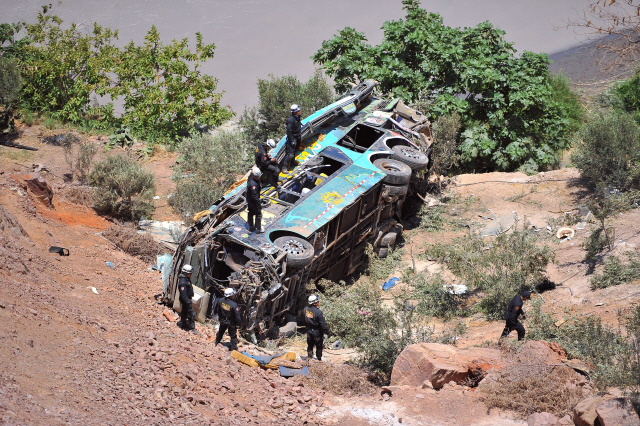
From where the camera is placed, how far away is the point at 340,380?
910 cm

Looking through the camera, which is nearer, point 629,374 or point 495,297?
point 629,374

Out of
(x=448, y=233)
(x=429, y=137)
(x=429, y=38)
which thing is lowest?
(x=448, y=233)

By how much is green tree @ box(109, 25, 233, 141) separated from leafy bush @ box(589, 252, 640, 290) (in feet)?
43.1

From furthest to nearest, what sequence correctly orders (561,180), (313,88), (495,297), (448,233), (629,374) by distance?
(313,88)
(561,180)
(448,233)
(495,297)
(629,374)

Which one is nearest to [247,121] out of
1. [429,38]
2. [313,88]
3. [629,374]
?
[313,88]

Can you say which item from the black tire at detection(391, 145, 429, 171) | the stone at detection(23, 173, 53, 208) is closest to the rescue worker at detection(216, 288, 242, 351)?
the black tire at detection(391, 145, 429, 171)

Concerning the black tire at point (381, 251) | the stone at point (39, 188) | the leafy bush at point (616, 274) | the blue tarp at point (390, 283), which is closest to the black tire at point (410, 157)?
the black tire at point (381, 251)

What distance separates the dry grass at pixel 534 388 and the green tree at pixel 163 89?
14.5 meters

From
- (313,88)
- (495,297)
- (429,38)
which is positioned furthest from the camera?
(313,88)

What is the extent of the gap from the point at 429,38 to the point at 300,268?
10.1m

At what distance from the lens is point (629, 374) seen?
7711mm

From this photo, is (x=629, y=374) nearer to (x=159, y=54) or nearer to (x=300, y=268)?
(x=300, y=268)

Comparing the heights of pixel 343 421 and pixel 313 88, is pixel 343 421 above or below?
below

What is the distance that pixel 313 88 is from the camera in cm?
1966
